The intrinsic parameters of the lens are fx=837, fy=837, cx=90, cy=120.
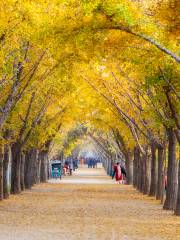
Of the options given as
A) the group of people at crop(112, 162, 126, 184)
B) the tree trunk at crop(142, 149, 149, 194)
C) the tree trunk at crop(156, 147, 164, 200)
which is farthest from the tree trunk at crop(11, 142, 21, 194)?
the group of people at crop(112, 162, 126, 184)

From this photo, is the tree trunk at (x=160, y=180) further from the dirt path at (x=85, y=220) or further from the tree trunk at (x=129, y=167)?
the tree trunk at (x=129, y=167)

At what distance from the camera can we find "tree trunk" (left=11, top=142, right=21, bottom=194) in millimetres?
44281

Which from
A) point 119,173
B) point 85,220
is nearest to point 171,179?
point 85,220

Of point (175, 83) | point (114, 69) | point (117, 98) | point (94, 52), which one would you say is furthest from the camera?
point (117, 98)

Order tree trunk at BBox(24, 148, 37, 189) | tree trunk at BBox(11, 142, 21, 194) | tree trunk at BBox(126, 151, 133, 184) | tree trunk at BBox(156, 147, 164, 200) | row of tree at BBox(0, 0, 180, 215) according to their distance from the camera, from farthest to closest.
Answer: tree trunk at BBox(126, 151, 133, 184), tree trunk at BBox(24, 148, 37, 189), tree trunk at BBox(11, 142, 21, 194), tree trunk at BBox(156, 147, 164, 200), row of tree at BBox(0, 0, 180, 215)

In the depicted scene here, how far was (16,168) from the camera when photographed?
1777 inches

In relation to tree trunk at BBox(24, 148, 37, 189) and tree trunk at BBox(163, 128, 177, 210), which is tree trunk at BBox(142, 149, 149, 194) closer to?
tree trunk at BBox(24, 148, 37, 189)

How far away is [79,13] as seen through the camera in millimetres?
20719

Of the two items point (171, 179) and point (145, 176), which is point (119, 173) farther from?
point (171, 179)

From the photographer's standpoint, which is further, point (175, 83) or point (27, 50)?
point (27, 50)

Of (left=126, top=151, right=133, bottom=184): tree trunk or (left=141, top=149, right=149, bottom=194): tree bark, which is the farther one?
(left=126, top=151, right=133, bottom=184): tree trunk

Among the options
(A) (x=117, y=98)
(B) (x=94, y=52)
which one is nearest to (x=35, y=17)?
(B) (x=94, y=52)

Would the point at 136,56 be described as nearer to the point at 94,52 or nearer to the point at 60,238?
the point at 94,52

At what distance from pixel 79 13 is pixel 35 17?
154 inches
